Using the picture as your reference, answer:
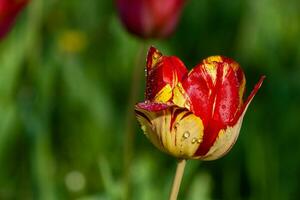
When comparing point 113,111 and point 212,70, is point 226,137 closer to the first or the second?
point 212,70

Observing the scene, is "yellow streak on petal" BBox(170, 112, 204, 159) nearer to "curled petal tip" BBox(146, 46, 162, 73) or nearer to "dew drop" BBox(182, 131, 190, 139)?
"dew drop" BBox(182, 131, 190, 139)

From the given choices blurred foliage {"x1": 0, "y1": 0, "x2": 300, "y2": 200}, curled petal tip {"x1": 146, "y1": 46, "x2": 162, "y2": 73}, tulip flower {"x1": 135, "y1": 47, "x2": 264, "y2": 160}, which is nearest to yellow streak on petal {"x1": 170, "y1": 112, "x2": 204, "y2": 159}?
tulip flower {"x1": 135, "y1": 47, "x2": 264, "y2": 160}

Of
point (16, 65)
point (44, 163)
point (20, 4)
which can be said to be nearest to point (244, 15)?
point (16, 65)

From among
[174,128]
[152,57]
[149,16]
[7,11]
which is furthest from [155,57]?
[149,16]

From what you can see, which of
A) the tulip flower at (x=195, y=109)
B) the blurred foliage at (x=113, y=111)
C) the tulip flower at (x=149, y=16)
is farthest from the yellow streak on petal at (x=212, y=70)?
the tulip flower at (x=149, y=16)

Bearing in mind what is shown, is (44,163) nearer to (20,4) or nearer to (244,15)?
(20,4)

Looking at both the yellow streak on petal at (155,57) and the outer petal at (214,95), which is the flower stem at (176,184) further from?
the yellow streak on petal at (155,57)
